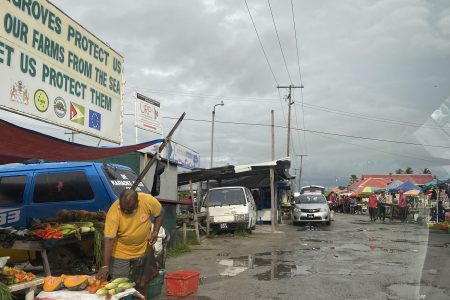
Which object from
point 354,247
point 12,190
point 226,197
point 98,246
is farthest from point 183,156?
point 98,246

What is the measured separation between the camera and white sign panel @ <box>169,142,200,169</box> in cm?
1659

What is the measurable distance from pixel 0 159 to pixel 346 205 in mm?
38461

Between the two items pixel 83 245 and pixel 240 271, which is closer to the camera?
pixel 83 245

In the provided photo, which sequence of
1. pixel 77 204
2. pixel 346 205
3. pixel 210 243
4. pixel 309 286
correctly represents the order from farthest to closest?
pixel 346 205
pixel 210 243
pixel 309 286
pixel 77 204

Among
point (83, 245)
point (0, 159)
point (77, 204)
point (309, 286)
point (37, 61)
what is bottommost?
point (309, 286)

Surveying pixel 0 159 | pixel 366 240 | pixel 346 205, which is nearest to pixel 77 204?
pixel 0 159

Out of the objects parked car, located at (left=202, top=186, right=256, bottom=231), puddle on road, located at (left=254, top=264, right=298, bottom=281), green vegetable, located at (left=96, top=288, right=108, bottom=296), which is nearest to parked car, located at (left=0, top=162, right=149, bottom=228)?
green vegetable, located at (left=96, top=288, right=108, bottom=296)

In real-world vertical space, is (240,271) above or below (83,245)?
below

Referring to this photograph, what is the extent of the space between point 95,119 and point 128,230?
147 inches

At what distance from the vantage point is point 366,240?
16188 mm

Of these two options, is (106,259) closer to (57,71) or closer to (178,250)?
(57,71)

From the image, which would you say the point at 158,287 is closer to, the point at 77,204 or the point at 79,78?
the point at 77,204

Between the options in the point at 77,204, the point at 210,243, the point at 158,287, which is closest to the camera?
the point at 158,287

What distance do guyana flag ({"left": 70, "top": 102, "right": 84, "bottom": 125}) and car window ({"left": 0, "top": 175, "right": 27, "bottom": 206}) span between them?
138 centimetres
